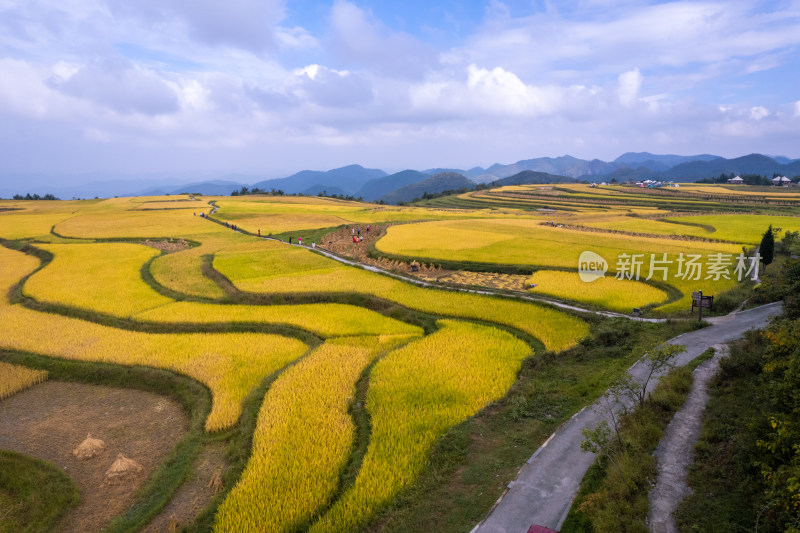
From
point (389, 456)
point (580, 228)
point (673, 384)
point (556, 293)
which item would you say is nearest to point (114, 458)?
point (389, 456)

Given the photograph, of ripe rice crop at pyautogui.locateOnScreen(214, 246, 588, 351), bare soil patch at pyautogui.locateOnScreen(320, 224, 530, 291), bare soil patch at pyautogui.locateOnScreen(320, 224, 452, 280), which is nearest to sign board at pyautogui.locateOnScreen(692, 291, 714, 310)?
ripe rice crop at pyautogui.locateOnScreen(214, 246, 588, 351)

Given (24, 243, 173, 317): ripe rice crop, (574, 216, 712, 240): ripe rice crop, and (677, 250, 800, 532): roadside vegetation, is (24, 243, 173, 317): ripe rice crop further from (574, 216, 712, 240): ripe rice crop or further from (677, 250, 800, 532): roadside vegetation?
(574, 216, 712, 240): ripe rice crop

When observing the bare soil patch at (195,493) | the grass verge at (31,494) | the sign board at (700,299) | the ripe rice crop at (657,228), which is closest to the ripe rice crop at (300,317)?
the bare soil patch at (195,493)

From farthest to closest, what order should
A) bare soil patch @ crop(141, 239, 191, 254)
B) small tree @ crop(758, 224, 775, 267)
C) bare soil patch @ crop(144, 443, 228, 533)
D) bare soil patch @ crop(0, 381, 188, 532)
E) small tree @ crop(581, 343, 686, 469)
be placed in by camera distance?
bare soil patch @ crop(141, 239, 191, 254), small tree @ crop(758, 224, 775, 267), bare soil patch @ crop(0, 381, 188, 532), small tree @ crop(581, 343, 686, 469), bare soil patch @ crop(144, 443, 228, 533)

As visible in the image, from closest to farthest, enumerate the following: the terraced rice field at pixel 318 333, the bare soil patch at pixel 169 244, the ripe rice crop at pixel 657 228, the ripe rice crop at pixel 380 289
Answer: the terraced rice field at pixel 318 333, the ripe rice crop at pixel 380 289, the bare soil patch at pixel 169 244, the ripe rice crop at pixel 657 228

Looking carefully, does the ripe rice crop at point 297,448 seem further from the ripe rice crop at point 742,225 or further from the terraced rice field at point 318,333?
the ripe rice crop at point 742,225

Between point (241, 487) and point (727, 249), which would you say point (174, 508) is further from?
point (727, 249)
